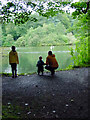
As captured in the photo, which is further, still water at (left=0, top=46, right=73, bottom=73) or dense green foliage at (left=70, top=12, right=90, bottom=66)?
still water at (left=0, top=46, right=73, bottom=73)

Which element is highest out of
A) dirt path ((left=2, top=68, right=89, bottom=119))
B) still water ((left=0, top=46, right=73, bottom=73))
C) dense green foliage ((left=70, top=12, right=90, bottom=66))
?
dense green foliage ((left=70, top=12, right=90, bottom=66))

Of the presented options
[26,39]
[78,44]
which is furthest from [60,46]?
[78,44]

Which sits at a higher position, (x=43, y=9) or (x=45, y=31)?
(x=45, y=31)

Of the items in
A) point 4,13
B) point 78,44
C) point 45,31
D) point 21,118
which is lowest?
point 21,118

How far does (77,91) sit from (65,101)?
2.46 ft

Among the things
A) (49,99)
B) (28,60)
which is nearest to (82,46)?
(49,99)

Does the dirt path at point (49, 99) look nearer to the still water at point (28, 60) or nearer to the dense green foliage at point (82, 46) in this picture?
the dense green foliage at point (82, 46)

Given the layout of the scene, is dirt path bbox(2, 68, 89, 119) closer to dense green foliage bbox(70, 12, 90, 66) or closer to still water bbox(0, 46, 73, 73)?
dense green foliage bbox(70, 12, 90, 66)

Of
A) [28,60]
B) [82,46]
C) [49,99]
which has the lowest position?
[28,60]

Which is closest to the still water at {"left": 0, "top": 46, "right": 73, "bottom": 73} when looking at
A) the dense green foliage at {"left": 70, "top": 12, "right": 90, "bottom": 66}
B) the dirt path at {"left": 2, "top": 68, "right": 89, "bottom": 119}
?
the dense green foliage at {"left": 70, "top": 12, "right": 90, "bottom": 66}

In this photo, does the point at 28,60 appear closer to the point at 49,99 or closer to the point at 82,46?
the point at 82,46

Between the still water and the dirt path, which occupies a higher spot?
the dirt path

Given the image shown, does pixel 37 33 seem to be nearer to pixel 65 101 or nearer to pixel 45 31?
pixel 45 31

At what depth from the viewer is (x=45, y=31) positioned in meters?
38.8
